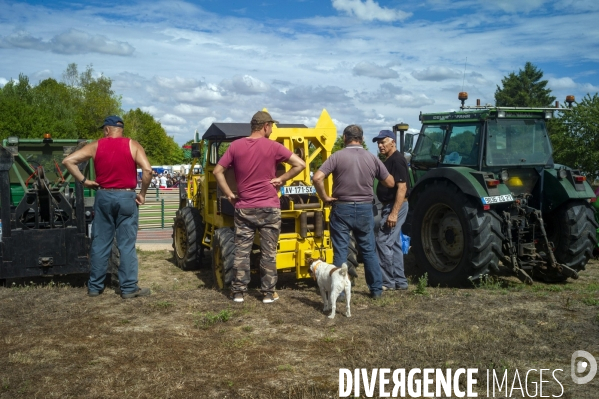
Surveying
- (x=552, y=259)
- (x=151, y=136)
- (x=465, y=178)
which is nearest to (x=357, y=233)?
(x=465, y=178)

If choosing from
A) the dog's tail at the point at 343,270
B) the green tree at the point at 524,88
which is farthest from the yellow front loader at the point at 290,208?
the green tree at the point at 524,88

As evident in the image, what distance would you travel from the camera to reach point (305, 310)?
575 centimetres

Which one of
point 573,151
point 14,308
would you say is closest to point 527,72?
point 573,151

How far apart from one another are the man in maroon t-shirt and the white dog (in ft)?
A: 1.80

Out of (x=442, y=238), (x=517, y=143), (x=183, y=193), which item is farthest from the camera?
(x=183, y=193)

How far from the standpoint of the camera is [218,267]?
768 cm

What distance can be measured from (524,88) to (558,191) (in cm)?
5470

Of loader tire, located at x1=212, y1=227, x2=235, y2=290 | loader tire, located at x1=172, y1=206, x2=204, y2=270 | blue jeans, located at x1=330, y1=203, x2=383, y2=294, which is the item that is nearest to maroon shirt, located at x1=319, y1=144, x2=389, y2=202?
blue jeans, located at x1=330, y1=203, x2=383, y2=294

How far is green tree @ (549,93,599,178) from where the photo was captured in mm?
23031

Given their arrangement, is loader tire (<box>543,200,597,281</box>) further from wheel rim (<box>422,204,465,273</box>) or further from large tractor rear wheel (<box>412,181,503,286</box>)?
wheel rim (<box>422,204,465,273</box>)

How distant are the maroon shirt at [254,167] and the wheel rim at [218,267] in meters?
1.71

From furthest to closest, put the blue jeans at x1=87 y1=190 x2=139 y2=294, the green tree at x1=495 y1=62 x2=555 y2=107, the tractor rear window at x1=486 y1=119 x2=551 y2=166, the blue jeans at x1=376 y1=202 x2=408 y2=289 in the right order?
the green tree at x1=495 y1=62 x2=555 y2=107
the tractor rear window at x1=486 y1=119 x2=551 y2=166
the blue jeans at x1=376 y1=202 x2=408 y2=289
the blue jeans at x1=87 y1=190 x2=139 y2=294

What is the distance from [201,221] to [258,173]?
13.0 feet

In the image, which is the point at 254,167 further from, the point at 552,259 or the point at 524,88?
the point at 524,88
